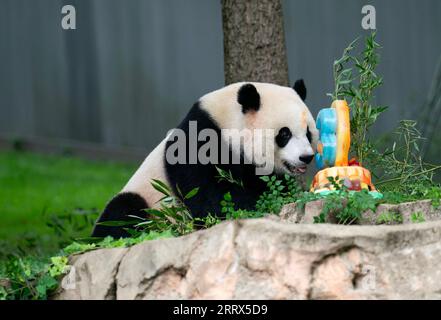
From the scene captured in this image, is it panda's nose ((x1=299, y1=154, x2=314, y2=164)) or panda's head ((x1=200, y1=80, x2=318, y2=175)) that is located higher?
panda's head ((x1=200, y1=80, x2=318, y2=175))

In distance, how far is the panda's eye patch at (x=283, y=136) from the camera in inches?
181

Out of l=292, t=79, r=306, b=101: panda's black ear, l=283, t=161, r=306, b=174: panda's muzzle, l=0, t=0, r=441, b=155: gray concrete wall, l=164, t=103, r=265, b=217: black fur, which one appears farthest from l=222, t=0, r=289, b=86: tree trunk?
l=0, t=0, r=441, b=155: gray concrete wall

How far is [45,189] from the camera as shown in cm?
1002

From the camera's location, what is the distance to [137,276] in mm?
3465

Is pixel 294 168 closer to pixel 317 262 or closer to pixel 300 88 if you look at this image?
pixel 300 88

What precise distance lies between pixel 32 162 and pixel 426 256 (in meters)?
8.65

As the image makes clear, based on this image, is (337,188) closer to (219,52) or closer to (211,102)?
(211,102)

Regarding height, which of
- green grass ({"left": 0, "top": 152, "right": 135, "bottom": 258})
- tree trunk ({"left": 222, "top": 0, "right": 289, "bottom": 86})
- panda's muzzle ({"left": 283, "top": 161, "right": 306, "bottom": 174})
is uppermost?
tree trunk ({"left": 222, "top": 0, "right": 289, "bottom": 86})

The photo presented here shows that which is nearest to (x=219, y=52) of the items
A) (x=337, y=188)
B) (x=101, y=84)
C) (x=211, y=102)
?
(x=101, y=84)

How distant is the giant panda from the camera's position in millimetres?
4586

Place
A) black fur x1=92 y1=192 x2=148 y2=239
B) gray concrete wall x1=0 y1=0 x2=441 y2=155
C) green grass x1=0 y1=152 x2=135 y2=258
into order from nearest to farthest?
black fur x1=92 y1=192 x2=148 y2=239 → green grass x1=0 y1=152 x2=135 y2=258 → gray concrete wall x1=0 y1=0 x2=441 y2=155

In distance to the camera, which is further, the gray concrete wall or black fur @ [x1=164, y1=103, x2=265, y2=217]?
the gray concrete wall

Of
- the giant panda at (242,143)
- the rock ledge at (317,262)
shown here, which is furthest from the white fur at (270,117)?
the rock ledge at (317,262)

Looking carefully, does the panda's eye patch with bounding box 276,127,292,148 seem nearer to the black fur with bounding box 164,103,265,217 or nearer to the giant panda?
the giant panda
